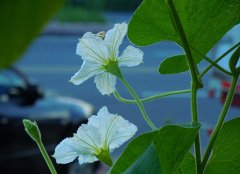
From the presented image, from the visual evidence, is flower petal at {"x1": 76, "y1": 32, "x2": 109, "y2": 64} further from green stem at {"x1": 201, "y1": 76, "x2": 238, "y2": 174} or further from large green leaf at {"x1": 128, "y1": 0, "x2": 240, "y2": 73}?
green stem at {"x1": 201, "y1": 76, "x2": 238, "y2": 174}

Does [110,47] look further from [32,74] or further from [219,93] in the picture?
[32,74]

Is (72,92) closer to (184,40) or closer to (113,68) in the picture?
(113,68)

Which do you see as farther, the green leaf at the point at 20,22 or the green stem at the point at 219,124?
the green stem at the point at 219,124

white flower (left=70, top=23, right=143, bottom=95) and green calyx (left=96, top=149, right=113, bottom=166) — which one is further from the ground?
white flower (left=70, top=23, right=143, bottom=95)

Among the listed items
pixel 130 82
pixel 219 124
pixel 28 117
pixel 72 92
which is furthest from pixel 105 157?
pixel 130 82

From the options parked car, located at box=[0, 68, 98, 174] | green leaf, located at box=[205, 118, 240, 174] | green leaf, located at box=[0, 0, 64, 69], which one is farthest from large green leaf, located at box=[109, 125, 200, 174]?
parked car, located at box=[0, 68, 98, 174]

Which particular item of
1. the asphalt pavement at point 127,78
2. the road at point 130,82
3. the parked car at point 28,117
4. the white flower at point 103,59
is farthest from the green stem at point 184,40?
the road at point 130,82

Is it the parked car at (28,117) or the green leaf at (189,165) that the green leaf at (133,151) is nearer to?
the green leaf at (189,165)

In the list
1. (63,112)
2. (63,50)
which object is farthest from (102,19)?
(63,112)
